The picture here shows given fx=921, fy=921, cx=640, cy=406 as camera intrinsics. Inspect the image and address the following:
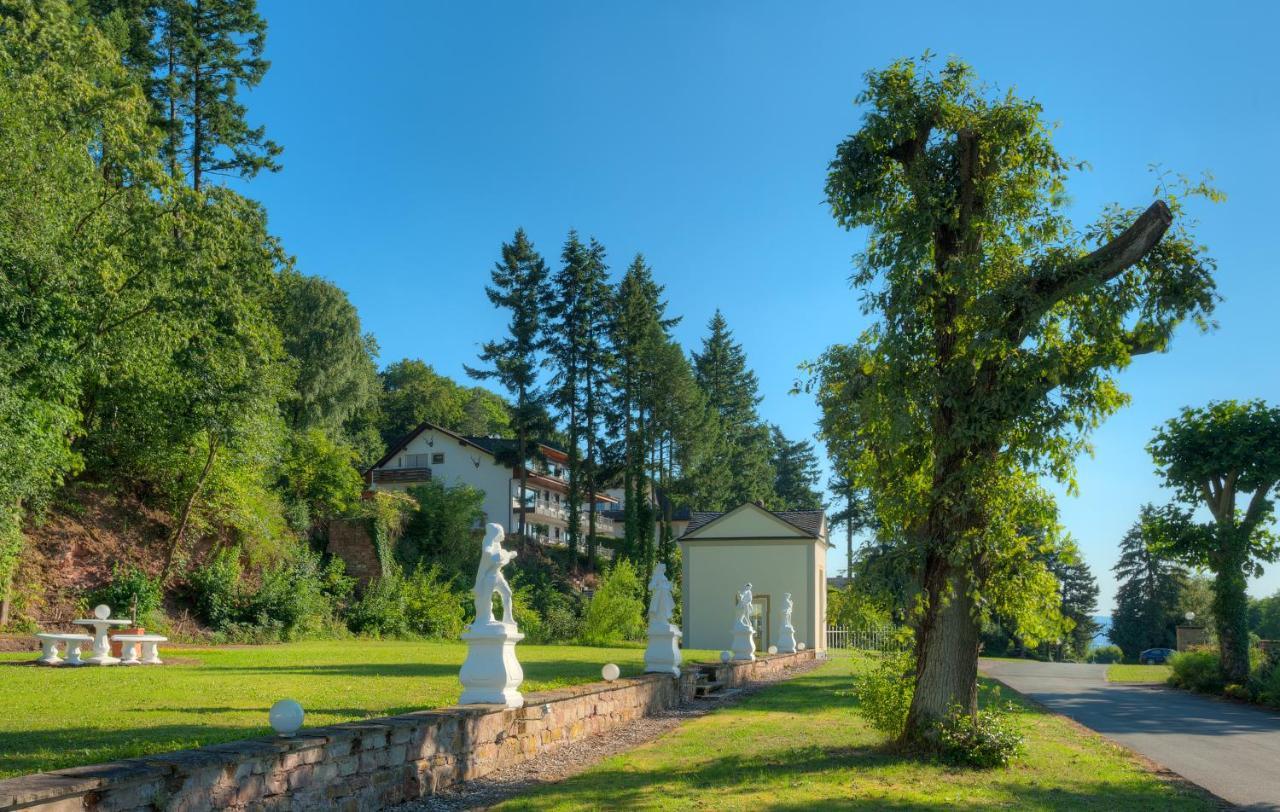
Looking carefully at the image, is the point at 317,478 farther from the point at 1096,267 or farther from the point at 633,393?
the point at 1096,267

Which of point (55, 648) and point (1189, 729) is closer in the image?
point (1189, 729)

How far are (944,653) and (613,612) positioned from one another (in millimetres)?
18963

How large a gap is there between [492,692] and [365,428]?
147 feet

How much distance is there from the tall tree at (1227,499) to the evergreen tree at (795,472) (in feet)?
153

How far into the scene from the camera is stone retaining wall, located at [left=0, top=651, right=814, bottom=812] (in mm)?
4586

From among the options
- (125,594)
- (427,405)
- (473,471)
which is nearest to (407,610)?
(125,594)

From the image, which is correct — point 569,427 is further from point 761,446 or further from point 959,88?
point 959,88

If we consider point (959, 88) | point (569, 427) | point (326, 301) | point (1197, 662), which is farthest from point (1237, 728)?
point (326, 301)

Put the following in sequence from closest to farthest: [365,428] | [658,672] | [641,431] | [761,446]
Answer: [658,672], [641,431], [365,428], [761,446]

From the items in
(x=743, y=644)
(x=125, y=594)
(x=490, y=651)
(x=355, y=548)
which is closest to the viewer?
(x=490, y=651)

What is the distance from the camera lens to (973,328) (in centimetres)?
887

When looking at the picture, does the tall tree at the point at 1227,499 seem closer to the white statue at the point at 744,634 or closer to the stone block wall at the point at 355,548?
the white statue at the point at 744,634

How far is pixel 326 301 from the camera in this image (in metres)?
41.7

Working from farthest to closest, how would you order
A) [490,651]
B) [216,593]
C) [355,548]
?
[355,548], [216,593], [490,651]
